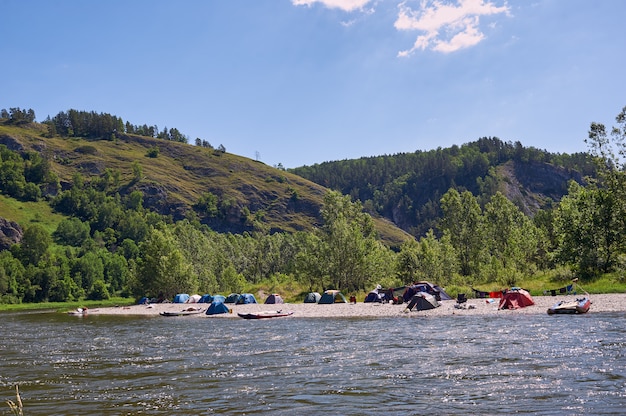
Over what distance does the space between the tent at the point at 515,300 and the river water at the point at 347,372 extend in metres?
9.18

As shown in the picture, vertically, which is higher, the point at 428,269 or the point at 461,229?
the point at 461,229

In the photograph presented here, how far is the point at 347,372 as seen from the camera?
22.0 metres

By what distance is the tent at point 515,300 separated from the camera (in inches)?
1879

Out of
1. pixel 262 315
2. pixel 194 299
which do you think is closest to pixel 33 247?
pixel 194 299

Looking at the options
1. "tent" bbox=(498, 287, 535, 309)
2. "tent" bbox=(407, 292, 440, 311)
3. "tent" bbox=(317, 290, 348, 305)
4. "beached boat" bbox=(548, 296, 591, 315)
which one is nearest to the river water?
"beached boat" bbox=(548, 296, 591, 315)

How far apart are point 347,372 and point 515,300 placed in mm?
31366

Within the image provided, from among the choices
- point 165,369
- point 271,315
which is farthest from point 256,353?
point 271,315

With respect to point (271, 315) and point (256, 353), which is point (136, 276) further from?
point (256, 353)

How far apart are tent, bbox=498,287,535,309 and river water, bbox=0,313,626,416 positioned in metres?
9.18

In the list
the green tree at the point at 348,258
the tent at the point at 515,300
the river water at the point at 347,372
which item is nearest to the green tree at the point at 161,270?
the green tree at the point at 348,258

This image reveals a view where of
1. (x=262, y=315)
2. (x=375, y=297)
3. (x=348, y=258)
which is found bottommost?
(x=262, y=315)

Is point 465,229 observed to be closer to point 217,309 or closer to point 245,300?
point 245,300

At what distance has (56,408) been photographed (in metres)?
17.5

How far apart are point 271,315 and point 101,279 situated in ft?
434
